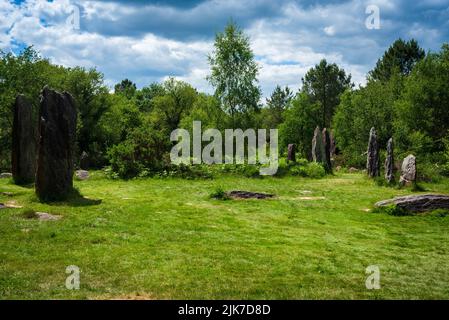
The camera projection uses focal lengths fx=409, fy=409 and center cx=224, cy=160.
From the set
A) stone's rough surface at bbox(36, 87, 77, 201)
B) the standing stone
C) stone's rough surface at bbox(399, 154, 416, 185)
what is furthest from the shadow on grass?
stone's rough surface at bbox(399, 154, 416, 185)

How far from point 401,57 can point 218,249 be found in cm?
5562

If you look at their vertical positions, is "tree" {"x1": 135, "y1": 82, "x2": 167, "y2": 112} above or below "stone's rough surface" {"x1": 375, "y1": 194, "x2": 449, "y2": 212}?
above

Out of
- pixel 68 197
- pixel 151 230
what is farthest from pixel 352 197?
pixel 68 197

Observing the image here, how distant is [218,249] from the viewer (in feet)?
33.8

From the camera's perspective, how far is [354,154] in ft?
142

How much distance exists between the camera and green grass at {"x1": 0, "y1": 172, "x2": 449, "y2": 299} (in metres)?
7.63

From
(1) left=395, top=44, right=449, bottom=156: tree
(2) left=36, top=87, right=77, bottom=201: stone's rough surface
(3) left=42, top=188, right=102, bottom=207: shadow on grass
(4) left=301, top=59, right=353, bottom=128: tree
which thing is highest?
(4) left=301, top=59, right=353, bottom=128: tree

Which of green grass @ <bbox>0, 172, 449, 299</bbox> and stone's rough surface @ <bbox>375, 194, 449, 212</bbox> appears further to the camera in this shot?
stone's rough surface @ <bbox>375, 194, 449, 212</bbox>

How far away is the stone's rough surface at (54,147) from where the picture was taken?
1581cm

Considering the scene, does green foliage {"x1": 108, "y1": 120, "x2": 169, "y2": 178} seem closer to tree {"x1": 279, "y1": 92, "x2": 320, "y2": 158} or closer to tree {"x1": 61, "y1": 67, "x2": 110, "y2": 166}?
tree {"x1": 61, "y1": 67, "x2": 110, "y2": 166}

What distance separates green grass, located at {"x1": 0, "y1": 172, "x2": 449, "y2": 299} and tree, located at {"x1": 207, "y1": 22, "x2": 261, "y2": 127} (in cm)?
2258

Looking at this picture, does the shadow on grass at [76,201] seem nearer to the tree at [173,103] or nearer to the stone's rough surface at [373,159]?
the stone's rough surface at [373,159]

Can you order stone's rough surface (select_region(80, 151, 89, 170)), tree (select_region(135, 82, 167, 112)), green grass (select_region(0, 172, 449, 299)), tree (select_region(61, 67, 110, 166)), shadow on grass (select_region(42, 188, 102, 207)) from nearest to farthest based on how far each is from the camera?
1. green grass (select_region(0, 172, 449, 299))
2. shadow on grass (select_region(42, 188, 102, 207))
3. stone's rough surface (select_region(80, 151, 89, 170))
4. tree (select_region(61, 67, 110, 166))
5. tree (select_region(135, 82, 167, 112))
